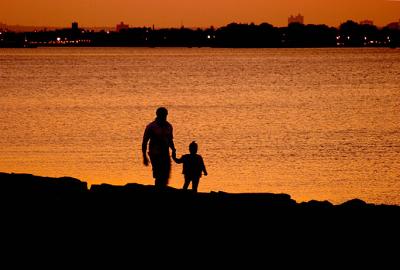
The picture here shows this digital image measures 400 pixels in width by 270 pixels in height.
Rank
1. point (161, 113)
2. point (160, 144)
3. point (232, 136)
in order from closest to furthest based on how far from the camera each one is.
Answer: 1. point (161, 113)
2. point (160, 144)
3. point (232, 136)

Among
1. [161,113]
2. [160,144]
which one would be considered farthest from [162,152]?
[161,113]

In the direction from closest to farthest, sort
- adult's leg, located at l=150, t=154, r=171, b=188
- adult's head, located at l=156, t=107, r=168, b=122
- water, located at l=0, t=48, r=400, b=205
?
adult's head, located at l=156, t=107, r=168, b=122 → adult's leg, located at l=150, t=154, r=171, b=188 → water, located at l=0, t=48, r=400, b=205

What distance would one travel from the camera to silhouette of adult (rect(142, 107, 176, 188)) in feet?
42.2

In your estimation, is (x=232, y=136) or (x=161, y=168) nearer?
(x=161, y=168)

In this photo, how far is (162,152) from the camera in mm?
12977

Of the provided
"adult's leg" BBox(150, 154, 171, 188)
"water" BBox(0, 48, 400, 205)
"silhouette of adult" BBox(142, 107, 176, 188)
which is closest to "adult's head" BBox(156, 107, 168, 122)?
"silhouette of adult" BBox(142, 107, 176, 188)

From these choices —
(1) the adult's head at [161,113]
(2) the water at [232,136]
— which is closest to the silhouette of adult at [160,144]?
(1) the adult's head at [161,113]

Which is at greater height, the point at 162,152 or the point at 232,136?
the point at 162,152

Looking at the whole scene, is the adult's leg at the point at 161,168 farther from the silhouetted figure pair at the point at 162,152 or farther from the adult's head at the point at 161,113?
the adult's head at the point at 161,113

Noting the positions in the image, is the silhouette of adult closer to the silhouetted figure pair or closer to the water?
the silhouetted figure pair

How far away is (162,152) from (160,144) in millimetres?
125

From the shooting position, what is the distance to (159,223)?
37.9 feet

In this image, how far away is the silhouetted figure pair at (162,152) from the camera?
12859mm

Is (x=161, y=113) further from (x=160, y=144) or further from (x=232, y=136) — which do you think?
(x=232, y=136)
